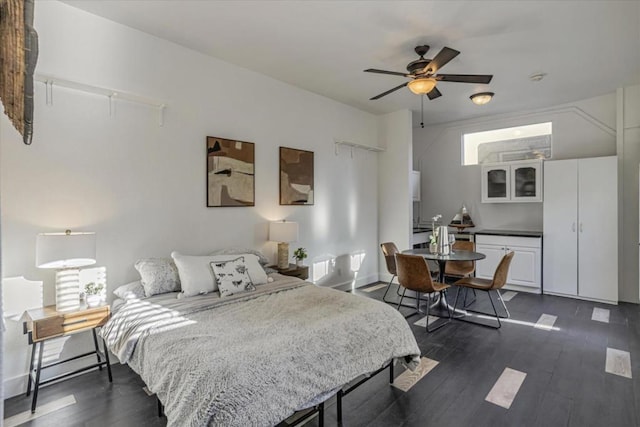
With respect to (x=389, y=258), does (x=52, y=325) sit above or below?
below

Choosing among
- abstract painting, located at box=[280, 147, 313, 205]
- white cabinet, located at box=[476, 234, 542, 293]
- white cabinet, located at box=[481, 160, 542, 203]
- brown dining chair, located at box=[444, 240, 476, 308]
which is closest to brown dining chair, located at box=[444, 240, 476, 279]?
brown dining chair, located at box=[444, 240, 476, 308]

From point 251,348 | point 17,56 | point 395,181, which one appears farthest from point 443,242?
point 17,56

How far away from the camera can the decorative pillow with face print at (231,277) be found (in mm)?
2838

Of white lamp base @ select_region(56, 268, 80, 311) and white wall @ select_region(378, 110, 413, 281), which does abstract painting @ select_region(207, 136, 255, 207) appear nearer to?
white lamp base @ select_region(56, 268, 80, 311)

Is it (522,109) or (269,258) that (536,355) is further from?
(522,109)

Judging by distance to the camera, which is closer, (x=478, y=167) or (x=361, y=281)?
(x=361, y=281)

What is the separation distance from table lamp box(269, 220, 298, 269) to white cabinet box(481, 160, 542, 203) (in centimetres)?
365

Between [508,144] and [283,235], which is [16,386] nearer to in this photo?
[283,235]

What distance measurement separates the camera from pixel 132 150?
301 cm

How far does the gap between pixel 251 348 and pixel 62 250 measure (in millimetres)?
1588

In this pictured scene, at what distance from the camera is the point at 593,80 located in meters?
4.22

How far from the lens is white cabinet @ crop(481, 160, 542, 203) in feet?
17.1

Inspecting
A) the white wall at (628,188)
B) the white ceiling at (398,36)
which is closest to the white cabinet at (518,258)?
the white wall at (628,188)

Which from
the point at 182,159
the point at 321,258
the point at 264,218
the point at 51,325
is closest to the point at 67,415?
the point at 51,325
